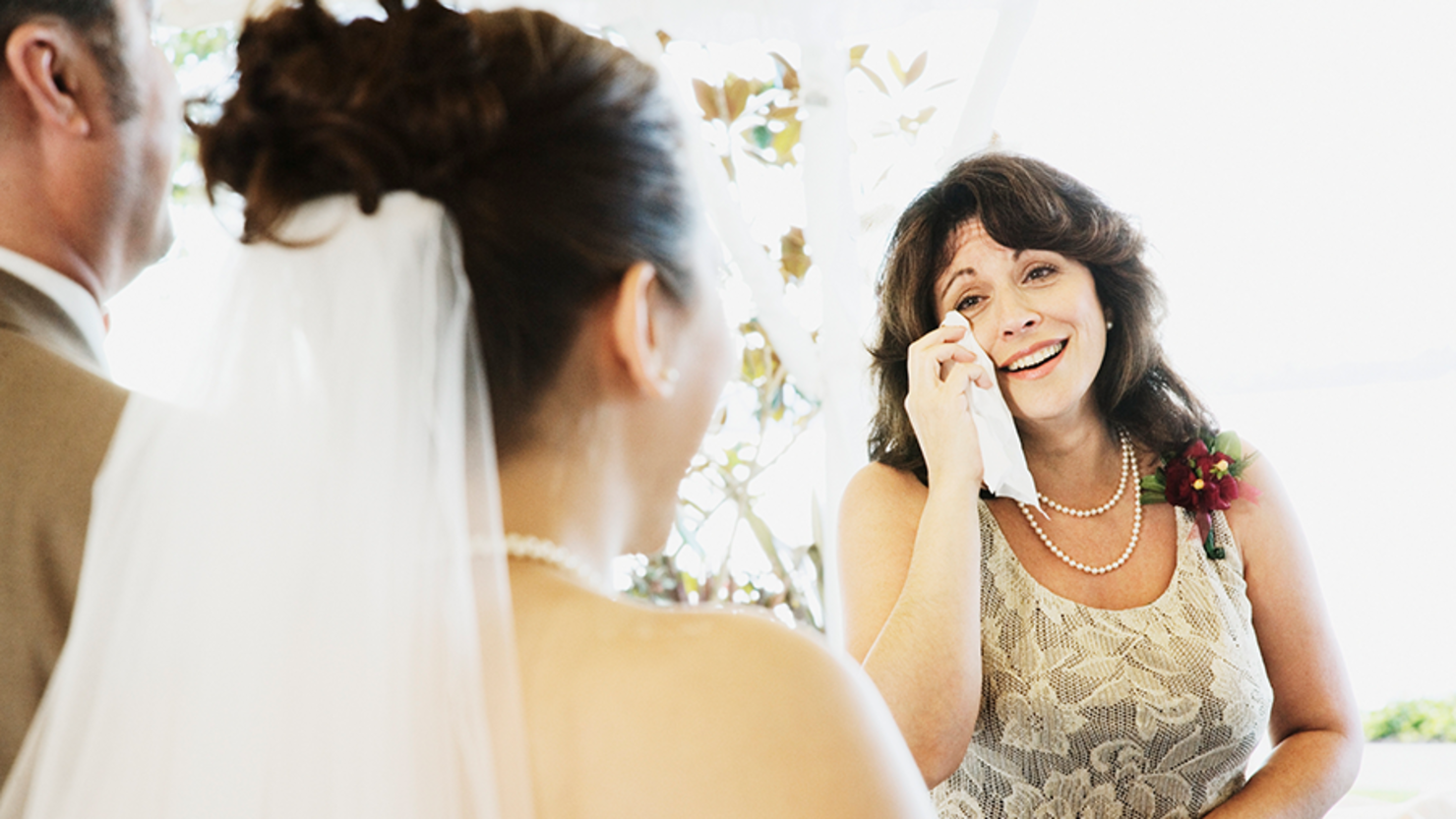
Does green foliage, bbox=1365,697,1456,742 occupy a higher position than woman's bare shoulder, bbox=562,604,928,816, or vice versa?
woman's bare shoulder, bbox=562,604,928,816

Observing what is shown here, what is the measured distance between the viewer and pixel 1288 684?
81.4 inches

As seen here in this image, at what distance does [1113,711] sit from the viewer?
6.16 feet

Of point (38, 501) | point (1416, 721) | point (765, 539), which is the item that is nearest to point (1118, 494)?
point (765, 539)

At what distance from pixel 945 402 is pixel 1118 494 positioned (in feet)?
1.40

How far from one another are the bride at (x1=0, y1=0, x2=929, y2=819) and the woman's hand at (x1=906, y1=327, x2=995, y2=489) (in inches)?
41.2

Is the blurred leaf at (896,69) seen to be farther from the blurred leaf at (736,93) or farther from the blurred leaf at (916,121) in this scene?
the blurred leaf at (736,93)

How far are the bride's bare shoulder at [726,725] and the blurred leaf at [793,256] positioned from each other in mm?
2427

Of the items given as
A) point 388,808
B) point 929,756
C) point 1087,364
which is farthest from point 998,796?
point 388,808

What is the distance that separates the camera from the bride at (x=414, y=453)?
88 centimetres

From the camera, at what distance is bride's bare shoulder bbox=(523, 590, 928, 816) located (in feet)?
2.58

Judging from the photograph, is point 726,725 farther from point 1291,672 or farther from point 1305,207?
point 1305,207

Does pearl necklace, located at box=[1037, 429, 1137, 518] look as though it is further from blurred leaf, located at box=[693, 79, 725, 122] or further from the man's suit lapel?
the man's suit lapel

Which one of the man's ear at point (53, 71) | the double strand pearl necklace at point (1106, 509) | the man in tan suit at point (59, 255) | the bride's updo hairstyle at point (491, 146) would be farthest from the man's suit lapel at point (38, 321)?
the double strand pearl necklace at point (1106, 509)

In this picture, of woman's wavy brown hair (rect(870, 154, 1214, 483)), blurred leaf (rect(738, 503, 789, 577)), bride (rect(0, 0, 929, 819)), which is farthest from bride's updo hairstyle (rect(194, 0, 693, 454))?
blurred leaf (rect(738, 503, 789, 577))
